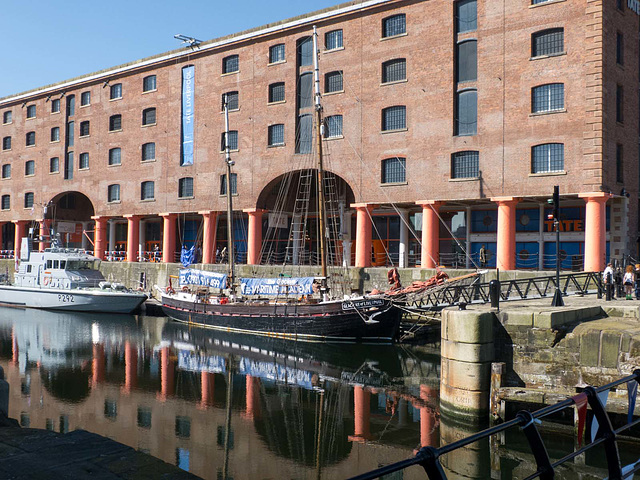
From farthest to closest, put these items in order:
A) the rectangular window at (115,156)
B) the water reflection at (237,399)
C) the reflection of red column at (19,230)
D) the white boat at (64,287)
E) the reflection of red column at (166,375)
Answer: the reflection of red column at (19,230) < the rectangular window at (115,156) < the white boat at (64,287) < the reflection of red column at (166,375) < the water reflection at (237,399)

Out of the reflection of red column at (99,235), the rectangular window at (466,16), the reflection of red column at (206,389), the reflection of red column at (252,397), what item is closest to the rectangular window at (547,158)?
the rectangular window at (466,16)

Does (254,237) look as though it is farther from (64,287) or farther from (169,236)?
(64,287)

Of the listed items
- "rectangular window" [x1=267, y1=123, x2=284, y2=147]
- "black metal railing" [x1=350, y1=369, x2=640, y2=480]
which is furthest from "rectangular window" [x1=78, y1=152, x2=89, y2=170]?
"black metal railing" [x1=350, y1=369, x2=640, y2=480]

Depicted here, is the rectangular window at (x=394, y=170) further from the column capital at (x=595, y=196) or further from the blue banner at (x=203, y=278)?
the blue banner at (x=203, y=278)

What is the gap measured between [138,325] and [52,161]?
28375 millimetres

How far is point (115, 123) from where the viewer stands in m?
52.4

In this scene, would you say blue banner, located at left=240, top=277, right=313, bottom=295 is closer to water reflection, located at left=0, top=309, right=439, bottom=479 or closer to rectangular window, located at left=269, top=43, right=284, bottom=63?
water reflection, located at left=0, top=309, right=439, bottom=479

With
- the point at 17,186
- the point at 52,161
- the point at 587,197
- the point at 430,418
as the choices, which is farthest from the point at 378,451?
the point at 17,186

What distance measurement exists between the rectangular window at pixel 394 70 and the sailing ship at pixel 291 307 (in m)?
6.24

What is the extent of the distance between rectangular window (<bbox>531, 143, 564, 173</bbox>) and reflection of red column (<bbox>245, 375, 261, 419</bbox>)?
66.2 ft

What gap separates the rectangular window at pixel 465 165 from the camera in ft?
114

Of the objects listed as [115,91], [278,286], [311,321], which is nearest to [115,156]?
[115,91]

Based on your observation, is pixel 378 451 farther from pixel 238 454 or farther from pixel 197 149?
pixel 197 149

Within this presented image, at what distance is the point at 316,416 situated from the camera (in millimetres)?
16672
